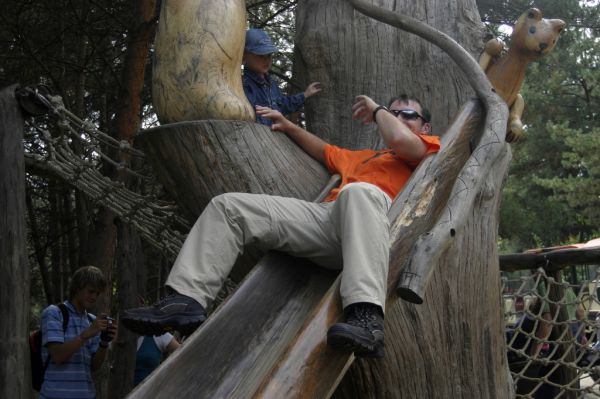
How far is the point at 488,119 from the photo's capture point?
2881 mm

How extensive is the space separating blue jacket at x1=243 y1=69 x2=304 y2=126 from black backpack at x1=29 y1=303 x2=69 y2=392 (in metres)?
1.49

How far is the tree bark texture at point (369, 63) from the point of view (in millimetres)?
3451

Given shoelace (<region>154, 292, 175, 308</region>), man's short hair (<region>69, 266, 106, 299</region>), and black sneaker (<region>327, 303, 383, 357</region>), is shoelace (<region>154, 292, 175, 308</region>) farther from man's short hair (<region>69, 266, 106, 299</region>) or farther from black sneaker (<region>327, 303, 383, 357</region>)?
man's short hair (<region>69, 266, 106, 299</region>)

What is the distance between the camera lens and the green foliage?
17.6 meters

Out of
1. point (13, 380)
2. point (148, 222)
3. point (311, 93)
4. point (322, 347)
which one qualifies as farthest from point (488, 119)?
point (13, 380)

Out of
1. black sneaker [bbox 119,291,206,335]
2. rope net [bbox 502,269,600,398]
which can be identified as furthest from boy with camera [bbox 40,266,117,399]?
rope net [bbox 502,269,600,398]

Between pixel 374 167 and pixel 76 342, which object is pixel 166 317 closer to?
pixel 374 167

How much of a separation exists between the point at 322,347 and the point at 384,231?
466 mm

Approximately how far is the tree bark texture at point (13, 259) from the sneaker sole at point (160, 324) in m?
1.83

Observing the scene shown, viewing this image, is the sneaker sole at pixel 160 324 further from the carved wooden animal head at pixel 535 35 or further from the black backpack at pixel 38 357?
the carved wooden animal head at pixel 535 35

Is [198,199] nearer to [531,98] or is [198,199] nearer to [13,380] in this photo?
[13,380]

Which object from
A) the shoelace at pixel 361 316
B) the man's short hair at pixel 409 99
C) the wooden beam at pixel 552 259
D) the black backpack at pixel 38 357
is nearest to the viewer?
the shoelace at pixel 361 316

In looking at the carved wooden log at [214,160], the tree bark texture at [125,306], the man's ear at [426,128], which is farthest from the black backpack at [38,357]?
the tree bark texture at [125,306]

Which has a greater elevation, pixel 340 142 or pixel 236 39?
pixel 236 39
